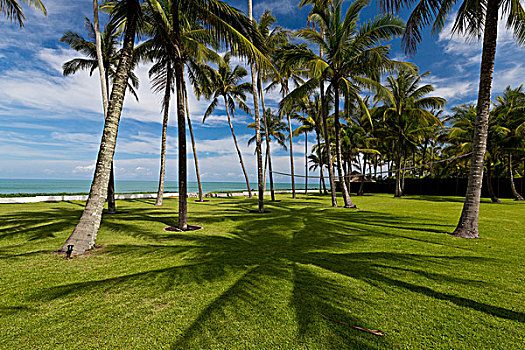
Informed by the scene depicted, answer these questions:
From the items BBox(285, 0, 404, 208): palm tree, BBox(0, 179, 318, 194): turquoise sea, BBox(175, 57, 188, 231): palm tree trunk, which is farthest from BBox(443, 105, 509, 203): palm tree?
BBox(0, 179, 318, 194): turquoise sea

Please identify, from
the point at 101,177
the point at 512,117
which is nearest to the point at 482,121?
the point at 101,177

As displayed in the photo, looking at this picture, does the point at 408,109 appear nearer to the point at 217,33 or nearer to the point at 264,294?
the point at 217,33

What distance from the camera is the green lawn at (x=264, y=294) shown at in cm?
207

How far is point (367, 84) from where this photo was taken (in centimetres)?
1174

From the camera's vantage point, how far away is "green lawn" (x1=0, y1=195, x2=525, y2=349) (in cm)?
207

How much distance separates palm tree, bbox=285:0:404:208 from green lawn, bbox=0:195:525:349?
8556 mm

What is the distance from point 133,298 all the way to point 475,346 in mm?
3293

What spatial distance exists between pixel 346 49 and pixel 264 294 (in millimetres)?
12127

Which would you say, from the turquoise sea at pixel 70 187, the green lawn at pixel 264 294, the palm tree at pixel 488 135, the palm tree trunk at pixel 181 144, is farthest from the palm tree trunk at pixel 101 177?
the turquoise sea at pixel 70 187

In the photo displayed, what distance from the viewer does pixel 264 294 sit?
9.34 feet

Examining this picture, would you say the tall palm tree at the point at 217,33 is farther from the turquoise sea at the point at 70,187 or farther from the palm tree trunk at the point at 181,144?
the turquoise sea at the point at 70,187

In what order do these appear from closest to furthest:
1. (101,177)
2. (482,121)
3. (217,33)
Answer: (101,177) < (482,121) < (217,33)

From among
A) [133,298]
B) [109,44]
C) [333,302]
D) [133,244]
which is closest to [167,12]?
[109,44]

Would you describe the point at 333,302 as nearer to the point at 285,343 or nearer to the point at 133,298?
the point at 285,343
